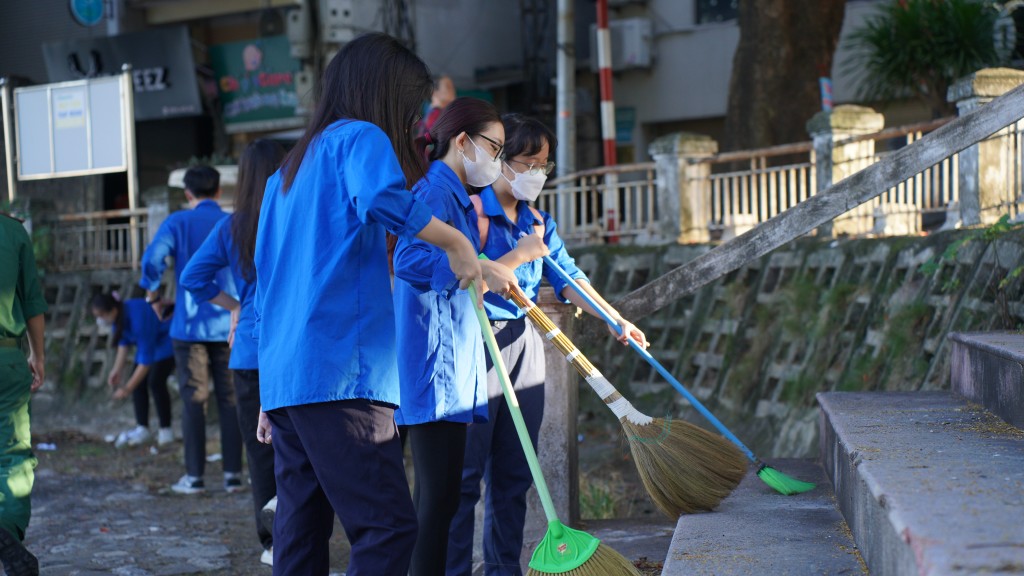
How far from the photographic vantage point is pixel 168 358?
Answer: 361 inches

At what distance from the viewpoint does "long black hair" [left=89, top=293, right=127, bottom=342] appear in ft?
31.3

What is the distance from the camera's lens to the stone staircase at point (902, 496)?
2180mm

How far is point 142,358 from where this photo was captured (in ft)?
30.2

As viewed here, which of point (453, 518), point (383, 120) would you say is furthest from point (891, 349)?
point (383, 120)

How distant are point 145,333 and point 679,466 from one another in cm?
633

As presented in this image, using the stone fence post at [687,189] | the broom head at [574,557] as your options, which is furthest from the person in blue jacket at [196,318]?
the stone fence post at [687,189]

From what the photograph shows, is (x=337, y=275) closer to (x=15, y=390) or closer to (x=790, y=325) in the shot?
(x=15, y=390)

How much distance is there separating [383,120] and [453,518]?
1381 millimetres

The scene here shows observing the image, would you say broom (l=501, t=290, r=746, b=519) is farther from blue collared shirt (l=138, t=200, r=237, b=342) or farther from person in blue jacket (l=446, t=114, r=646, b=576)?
blue collared shirt (l=138, t=200, r=237, b=342)

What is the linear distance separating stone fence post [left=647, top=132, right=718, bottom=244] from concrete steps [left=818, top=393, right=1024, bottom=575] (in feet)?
21.9

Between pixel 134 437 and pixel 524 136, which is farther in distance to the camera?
pixel 134 437

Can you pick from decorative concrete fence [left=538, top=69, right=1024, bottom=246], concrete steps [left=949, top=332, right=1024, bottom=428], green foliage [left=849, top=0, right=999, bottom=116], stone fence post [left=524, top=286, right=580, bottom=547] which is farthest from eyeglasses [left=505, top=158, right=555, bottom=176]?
green foliage [left=849, top=0, right=999, bottom=116]

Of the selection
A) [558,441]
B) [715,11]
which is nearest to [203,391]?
[558,441]

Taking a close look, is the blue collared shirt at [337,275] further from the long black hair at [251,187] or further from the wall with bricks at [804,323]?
the long black hair at [251,187]
